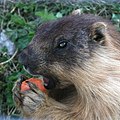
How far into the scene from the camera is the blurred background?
508cm

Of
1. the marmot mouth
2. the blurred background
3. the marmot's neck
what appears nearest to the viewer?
the marmot's neck

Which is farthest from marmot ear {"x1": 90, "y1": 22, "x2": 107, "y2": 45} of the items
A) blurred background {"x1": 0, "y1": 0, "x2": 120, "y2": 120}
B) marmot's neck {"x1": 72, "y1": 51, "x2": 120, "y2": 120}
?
blurred background {"x1": 0, "y1": 0, "x2": 120, "y2": 120}

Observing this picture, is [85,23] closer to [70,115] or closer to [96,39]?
[96,39]

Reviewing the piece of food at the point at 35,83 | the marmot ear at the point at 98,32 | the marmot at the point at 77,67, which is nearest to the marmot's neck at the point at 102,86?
the marmot at the point at 77,67

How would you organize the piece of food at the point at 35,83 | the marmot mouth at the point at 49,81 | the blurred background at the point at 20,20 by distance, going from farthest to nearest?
the blurred background at the point at 20,20
the piece of food at the point at 35,83
the marmot mouth at the point at 49,81

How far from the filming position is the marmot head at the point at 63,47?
347cm

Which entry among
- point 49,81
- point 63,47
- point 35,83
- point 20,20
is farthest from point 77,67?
point 20,20

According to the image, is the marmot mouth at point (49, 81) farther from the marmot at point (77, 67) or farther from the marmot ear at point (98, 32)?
the marmot ear at point (98, 32)

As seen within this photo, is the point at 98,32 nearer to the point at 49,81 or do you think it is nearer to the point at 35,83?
the point at 49,81

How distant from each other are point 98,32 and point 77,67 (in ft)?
0.96

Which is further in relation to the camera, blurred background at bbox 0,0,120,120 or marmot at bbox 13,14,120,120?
blurred background at bbox 0,0,120,120

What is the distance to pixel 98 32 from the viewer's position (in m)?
3.53

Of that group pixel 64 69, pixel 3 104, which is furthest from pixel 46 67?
pixel 3 104

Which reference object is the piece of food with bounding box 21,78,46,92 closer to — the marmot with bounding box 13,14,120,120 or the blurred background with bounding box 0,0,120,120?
the marmot with bounding box 13,14,120,120
